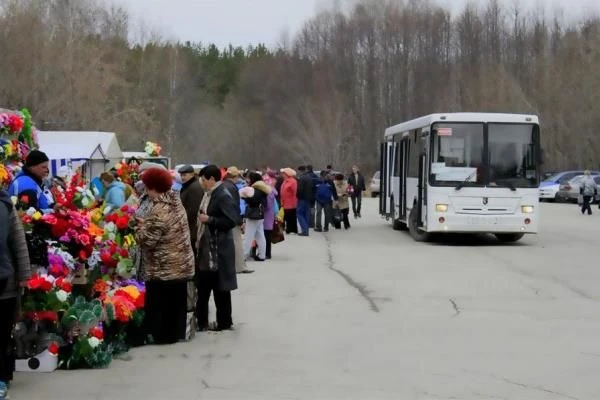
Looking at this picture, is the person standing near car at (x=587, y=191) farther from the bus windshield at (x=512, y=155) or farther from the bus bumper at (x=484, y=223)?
the bus bumper at (x=484, y=223)

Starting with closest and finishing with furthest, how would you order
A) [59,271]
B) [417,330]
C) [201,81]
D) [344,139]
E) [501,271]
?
[59,271], [417,330], [501,271], [344,139], [201,81]

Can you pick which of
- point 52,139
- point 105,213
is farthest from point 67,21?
point 105,213

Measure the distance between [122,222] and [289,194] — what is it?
15368 millimetres

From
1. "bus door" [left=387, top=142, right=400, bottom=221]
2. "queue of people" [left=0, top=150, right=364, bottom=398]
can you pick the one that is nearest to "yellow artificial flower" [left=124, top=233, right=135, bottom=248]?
"queue of people" [left=0, top=150, right=364, bottom=398]

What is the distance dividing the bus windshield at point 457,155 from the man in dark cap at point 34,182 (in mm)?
13420

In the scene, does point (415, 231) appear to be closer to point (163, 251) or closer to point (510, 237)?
point (510, 237)

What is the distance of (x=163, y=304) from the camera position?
9492 millimetres

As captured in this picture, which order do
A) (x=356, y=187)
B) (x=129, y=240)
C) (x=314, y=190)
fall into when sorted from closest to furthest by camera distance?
1. (x=129, y=240)
2. (x=314, y=190)
3. (x=356, y=187)

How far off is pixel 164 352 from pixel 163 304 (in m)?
0.51

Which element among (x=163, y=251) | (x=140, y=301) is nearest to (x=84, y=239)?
→ (x=163, y=251)

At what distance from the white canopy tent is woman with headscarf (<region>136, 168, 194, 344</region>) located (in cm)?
1361

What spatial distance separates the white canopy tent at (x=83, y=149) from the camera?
24391mm

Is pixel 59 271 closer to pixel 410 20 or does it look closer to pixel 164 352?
pixel 164 352

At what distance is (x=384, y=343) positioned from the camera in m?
9.76
